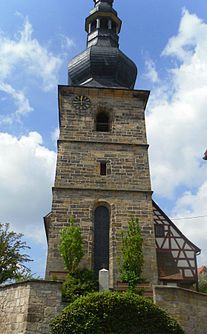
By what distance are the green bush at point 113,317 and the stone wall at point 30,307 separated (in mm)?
688

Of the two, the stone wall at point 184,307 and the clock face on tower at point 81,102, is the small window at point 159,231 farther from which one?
the clock face on tower at point 81,102

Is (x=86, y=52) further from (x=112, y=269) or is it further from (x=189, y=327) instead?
(x=189, y=327)

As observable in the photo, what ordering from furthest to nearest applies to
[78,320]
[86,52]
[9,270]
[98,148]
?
[86,52], [9,270], [98,148], [78,320]

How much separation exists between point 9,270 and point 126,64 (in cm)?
1065

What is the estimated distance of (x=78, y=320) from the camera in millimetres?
11172

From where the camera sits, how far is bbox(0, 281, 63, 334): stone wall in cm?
1179

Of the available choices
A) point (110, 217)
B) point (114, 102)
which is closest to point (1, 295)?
point (110, 217)

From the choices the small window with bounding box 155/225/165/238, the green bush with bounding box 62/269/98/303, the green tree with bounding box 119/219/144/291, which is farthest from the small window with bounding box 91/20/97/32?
the green bush with bounding box 62/269/98/303

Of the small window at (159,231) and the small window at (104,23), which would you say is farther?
the small window at (104,23)

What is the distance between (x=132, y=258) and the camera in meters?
15.5

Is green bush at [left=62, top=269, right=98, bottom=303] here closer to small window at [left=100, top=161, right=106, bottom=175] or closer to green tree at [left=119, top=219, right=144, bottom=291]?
green tree at [left=119, top=219, right=144, bottom=291]

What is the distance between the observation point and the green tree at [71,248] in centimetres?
1529

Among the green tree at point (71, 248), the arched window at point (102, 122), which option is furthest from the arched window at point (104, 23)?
the green tree at point (71, 248)

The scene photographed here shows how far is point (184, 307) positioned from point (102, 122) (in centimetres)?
952
